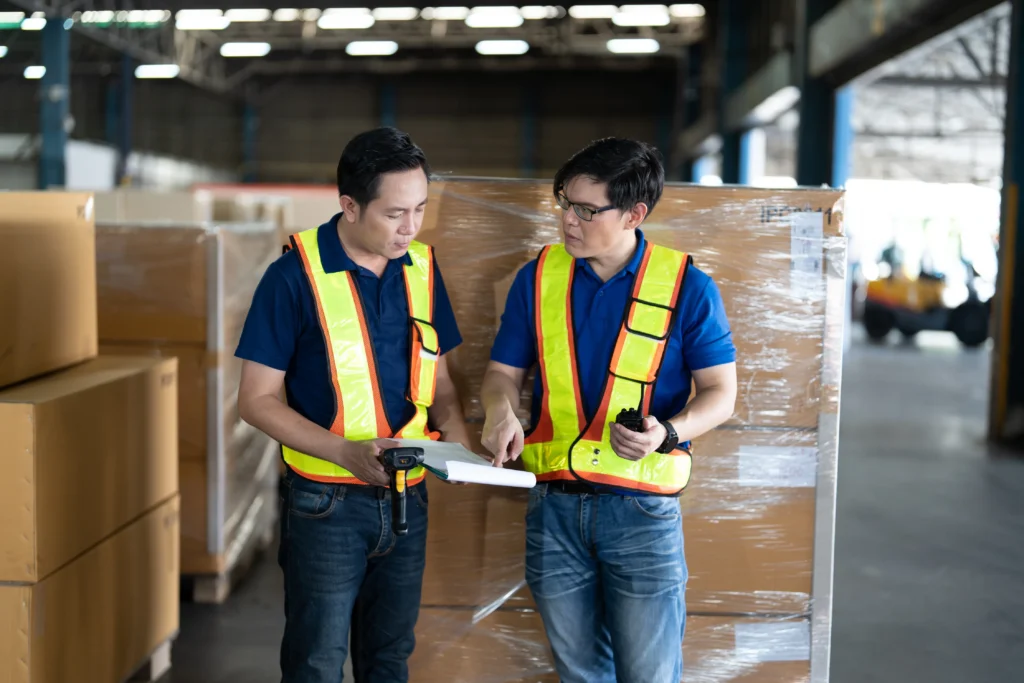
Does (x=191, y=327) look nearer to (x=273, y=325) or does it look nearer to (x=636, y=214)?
(x=273, y=325)

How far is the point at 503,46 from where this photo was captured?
2339cm

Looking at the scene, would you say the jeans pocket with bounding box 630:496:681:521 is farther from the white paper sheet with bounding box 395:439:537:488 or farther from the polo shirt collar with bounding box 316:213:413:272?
the polo shirt collar with bounding box 316:213:413:272

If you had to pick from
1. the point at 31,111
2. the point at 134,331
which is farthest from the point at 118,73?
→ the point at 134,331

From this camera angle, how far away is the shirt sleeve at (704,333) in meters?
2.16

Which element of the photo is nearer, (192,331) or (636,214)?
(636,214)

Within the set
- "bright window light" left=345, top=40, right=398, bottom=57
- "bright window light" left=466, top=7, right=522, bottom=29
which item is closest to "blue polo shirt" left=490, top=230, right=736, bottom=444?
"bright window light" left=466, top=7, right=522, bottom=29

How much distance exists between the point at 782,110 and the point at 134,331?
11.9 meters

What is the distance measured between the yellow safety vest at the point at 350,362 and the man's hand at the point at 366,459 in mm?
86

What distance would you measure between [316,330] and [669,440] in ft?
2.57

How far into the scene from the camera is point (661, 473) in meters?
2.18

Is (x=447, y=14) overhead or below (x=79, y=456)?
overhead

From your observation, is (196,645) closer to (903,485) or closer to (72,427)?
(72,427)

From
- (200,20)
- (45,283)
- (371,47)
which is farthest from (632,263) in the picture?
(371,47)

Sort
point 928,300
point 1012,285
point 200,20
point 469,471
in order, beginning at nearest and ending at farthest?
point 469,471, point 1012,285, point 928,300, point 200,20
